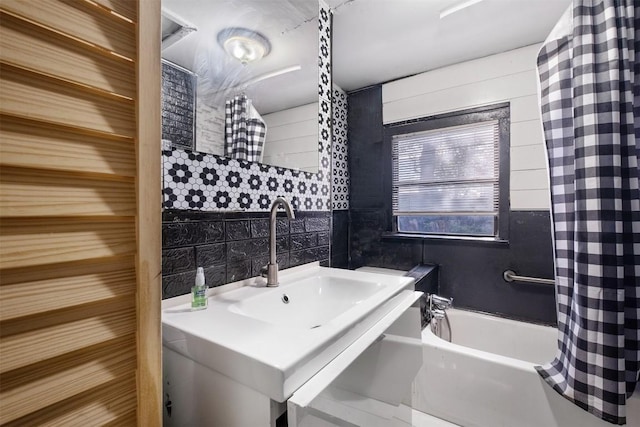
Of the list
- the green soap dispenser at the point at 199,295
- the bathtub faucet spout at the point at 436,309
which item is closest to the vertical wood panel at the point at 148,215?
the green soap dispenser at the point at 199,295

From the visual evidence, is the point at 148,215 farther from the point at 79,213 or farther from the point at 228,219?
the point at 228,219

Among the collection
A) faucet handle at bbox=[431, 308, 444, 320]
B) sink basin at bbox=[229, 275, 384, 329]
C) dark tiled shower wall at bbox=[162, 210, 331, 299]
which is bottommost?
faucet handle at bbox=[431, 308, 444, 320]

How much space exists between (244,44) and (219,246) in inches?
30.8

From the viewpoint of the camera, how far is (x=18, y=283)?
0.30m

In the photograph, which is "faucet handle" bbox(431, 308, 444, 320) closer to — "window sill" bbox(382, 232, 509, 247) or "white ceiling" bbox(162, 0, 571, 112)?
"window sill" bbox(382, 232, 509, 247)

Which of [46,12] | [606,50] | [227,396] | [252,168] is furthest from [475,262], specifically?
[46,12]

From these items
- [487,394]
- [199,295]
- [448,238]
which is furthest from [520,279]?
[199,295]

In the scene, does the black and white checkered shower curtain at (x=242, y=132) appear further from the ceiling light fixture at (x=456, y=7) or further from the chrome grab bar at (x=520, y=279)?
the chrome grab bar at (x=520, y=279)

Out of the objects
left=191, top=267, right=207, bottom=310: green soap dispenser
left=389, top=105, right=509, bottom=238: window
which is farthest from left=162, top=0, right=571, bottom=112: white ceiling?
left=191, top=267, right=207, bottom=310: green soap dispenser

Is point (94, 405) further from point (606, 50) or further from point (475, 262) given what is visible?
point (475, 262)

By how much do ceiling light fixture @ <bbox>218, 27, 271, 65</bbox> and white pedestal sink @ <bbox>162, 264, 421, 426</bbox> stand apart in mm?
875

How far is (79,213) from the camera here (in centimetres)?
34

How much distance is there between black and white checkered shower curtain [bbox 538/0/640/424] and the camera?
3.14ft

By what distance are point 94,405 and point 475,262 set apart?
2193 mm
